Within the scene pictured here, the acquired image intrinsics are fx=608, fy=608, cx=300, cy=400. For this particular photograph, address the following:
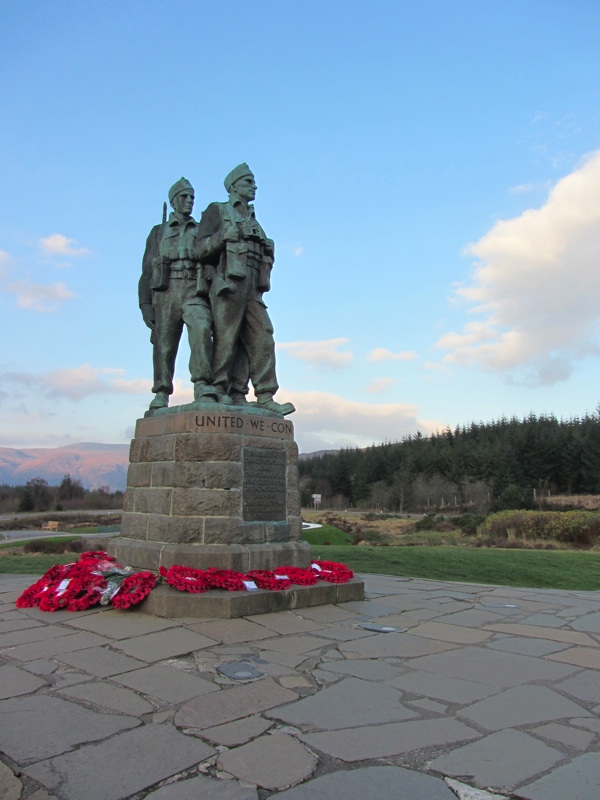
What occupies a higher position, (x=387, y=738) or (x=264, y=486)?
(x=264, y=486)

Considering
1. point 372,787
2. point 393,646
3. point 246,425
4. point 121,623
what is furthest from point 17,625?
point 372,787

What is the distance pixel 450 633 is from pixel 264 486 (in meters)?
2.24

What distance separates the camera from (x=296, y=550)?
5992 mm

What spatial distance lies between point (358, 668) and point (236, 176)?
5.15m

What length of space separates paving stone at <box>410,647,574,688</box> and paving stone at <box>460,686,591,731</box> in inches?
7.7

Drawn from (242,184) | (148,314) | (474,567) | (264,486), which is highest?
(242,184)

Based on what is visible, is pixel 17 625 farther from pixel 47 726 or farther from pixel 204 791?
pixel 204 791

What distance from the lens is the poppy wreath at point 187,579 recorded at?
16.2 ft

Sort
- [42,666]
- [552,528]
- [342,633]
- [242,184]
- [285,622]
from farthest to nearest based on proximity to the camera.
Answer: [552,528], [242,184], [285,622], [342,633], [42,666]

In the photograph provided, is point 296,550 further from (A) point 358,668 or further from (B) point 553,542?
(B) point 553,542

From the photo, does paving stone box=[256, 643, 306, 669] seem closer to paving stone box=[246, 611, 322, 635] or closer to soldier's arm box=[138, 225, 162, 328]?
paving stone box=[246, 611, 322, 635]

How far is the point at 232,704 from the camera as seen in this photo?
2969 millimetres

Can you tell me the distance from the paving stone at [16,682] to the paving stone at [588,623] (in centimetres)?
403

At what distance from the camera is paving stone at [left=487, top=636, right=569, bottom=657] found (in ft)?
13.5
